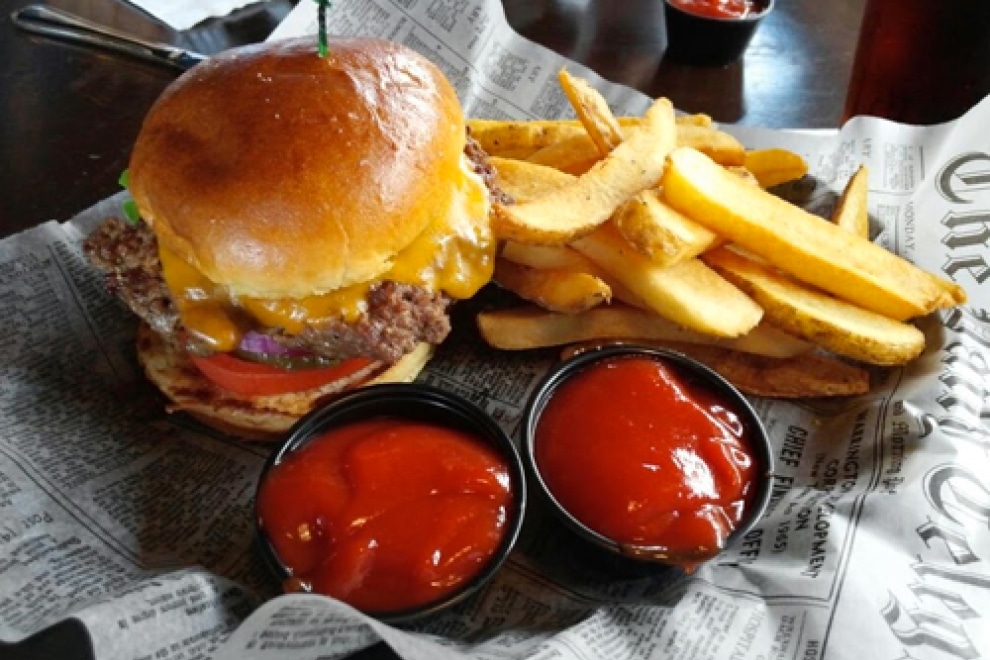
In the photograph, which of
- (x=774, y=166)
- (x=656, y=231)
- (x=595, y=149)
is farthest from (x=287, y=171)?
(x=774, y=166)

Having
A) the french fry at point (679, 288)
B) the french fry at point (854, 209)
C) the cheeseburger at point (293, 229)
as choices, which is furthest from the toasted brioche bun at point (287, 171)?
the french fry at point (854, 209)

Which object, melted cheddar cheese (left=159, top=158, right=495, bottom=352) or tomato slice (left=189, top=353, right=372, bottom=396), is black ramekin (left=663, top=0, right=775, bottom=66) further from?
tomato slice (left=189, top=353, right=372, bottom=396)

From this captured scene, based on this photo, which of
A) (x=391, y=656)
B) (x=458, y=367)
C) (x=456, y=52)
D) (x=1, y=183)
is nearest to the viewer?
(x=391, y=656)

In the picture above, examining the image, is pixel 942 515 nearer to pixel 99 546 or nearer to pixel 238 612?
pixel 238 612

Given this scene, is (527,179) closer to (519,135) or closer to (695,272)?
(519,135)

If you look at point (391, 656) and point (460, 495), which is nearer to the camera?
point (391, 656)

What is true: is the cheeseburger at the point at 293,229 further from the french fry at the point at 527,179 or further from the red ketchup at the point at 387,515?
the red ketchup at the point at 387,515

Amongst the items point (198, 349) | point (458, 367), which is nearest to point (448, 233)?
point (458, 367)
